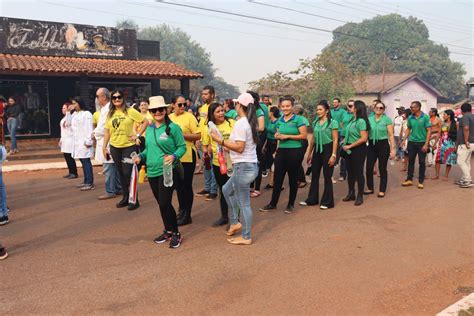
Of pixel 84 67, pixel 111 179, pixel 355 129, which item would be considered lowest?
pixel 111 179

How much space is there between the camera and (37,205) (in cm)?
723

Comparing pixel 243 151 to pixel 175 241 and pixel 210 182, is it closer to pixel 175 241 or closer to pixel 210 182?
pixel 175 241

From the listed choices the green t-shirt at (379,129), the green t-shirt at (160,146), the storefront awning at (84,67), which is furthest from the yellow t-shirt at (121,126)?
the storefront awning at (84,67)

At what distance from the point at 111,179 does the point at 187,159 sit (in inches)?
84.2

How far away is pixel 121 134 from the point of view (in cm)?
686

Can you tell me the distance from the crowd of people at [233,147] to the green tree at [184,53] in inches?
2376

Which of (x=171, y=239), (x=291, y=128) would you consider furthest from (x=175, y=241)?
(x=291, y=128)

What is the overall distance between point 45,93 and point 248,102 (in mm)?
13872

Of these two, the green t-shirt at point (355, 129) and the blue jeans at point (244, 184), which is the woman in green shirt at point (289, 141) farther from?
the blue jeans at point (244, 184)

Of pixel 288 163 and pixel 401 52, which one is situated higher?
pixel 401 52

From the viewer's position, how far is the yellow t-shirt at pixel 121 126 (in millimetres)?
6781

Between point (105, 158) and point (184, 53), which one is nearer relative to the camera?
point (105, 158)

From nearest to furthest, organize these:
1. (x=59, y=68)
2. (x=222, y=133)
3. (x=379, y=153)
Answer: (x=222, y=133) < (x=379, y=153) < (x=59, y=68)

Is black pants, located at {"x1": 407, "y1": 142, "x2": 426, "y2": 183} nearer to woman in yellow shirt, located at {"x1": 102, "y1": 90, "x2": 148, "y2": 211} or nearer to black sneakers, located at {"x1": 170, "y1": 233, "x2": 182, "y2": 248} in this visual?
woman in yellow shirt, located at {"x1": 102, "y1": 90, "x2": 148, "y2": 211}
